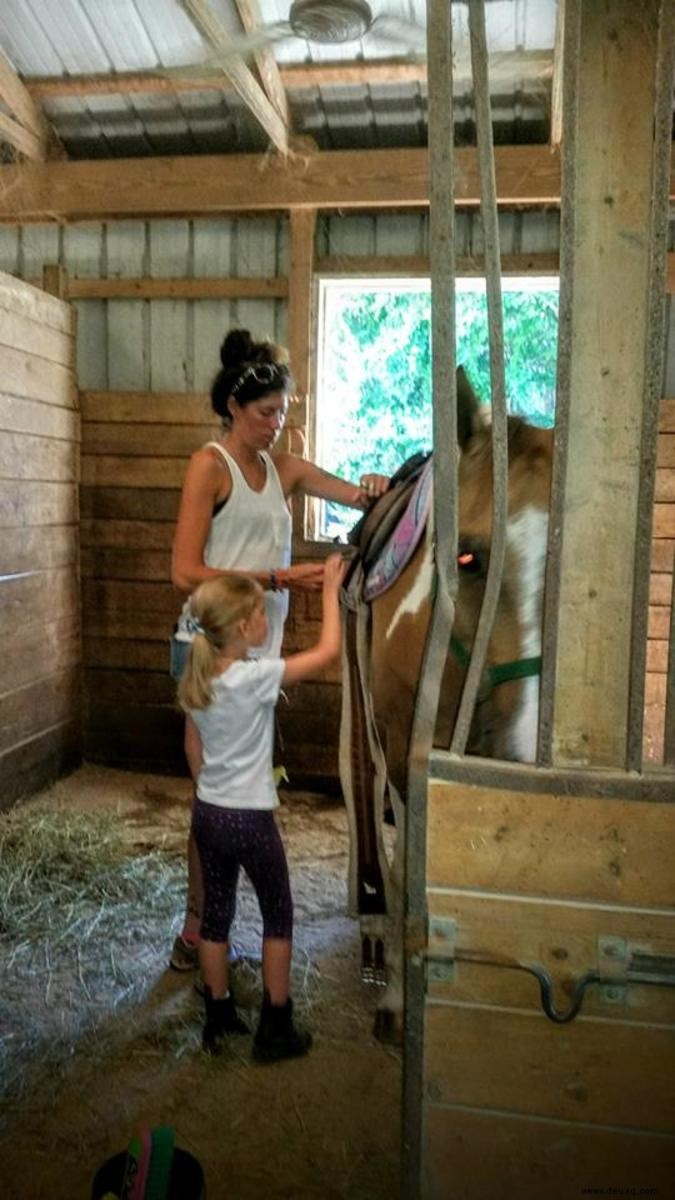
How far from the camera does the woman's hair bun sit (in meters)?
2.33

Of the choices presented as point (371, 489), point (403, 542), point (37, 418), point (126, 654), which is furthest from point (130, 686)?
point (403, 542)

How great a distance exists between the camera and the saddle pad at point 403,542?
1904mm

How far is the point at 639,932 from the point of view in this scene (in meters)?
1.19

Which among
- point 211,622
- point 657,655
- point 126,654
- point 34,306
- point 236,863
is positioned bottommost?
point 236,863

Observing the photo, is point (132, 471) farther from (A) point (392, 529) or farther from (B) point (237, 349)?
(A) point (392, 529)

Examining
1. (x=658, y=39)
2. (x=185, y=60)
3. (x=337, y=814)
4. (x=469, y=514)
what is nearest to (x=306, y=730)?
(x=337, y=814)

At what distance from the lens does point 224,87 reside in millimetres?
3693

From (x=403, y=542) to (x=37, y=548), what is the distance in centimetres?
249

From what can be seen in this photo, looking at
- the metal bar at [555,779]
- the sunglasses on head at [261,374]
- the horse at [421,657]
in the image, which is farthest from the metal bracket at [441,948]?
the sunglasses on head at [261,374]

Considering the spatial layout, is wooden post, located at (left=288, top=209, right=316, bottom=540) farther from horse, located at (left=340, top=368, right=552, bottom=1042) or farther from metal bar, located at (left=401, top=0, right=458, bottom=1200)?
metal bar, located at (left=401, top=0, right=458, bottom=1200)

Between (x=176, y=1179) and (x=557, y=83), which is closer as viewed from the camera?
(x=176, y=1179)

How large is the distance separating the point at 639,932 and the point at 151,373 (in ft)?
12.7

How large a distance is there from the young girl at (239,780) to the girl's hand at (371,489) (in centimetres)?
61

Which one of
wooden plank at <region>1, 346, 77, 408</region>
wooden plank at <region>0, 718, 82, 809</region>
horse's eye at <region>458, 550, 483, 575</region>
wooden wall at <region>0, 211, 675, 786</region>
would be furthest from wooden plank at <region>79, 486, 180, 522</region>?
horse's eye at <region>458, 550, 483, 575</region>
